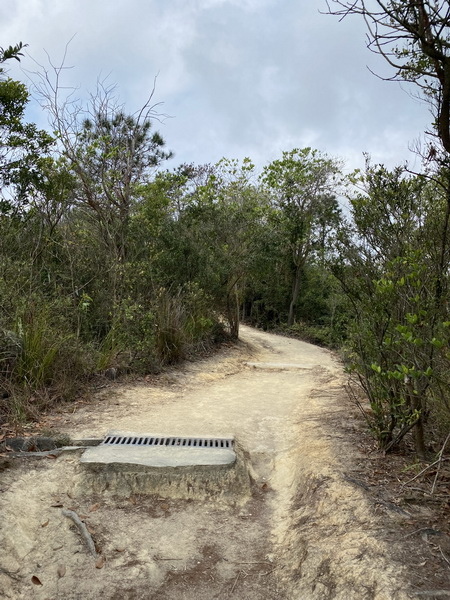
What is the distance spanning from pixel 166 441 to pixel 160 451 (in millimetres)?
297

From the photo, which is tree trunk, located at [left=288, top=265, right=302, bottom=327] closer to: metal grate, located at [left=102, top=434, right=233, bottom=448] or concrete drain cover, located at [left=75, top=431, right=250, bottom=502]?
metal grate, located at [left=102, top=434, right=233, bottom=448]

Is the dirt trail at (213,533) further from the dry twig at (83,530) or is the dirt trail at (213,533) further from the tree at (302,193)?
the tree at (302,193)

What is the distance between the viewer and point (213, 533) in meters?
3.31

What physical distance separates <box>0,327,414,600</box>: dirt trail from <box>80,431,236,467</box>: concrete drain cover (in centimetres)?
24

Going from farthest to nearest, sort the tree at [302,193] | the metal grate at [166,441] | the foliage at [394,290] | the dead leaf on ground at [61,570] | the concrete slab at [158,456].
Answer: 1. the tree at [302,193]
2. the metal grate at [166,441]
3. the concrete slab at [158,456]
4. the foliage at [394,290]
5. the dead leaf on ground at [61,570]

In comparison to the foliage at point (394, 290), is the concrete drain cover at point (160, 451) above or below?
below

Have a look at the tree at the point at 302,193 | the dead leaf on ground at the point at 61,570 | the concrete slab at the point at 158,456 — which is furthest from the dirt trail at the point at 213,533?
the tree at the point at 302,193

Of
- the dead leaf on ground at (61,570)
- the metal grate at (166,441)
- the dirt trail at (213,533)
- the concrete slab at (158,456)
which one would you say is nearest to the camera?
the dirt trail at (213,533)

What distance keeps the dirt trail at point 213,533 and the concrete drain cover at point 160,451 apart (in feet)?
0.79

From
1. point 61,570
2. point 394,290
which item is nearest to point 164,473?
point 61,570

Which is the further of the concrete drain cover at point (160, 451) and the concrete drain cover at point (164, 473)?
the concrete drain cover at point (160, 451)

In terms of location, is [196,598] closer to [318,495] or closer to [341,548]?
[341,548]

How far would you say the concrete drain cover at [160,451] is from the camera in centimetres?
387

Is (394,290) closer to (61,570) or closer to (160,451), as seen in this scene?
(160,451)
